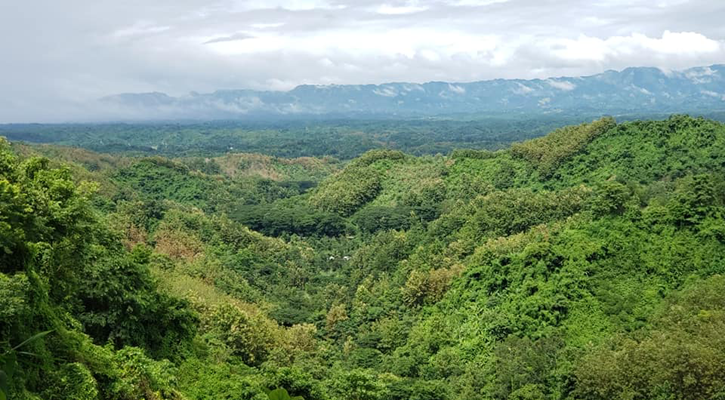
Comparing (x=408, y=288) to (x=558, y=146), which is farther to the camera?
(x=558, y=146)

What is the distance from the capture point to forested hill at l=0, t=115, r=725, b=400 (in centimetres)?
1418

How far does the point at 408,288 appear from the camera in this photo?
34.0 m

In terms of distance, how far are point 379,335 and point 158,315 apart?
14240 millimetres

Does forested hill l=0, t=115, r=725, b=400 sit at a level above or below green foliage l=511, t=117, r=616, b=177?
below

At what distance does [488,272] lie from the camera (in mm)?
30641

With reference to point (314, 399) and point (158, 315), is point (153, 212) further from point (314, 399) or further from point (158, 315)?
point (314, 399)

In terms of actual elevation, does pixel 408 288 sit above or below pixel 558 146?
below

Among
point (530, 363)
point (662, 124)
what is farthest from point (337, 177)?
point (530, 363)

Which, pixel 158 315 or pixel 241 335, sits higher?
pixel 158 315

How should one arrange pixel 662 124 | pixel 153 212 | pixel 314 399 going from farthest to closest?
pixel 662 124
pixel 153 212
pixel 314 399

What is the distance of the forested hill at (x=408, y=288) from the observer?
1418 centimetres

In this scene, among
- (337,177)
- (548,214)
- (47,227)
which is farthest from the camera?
(337,177)

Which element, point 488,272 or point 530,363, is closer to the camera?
point 530,363

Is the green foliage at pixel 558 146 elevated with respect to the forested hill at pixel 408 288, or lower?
elevated
